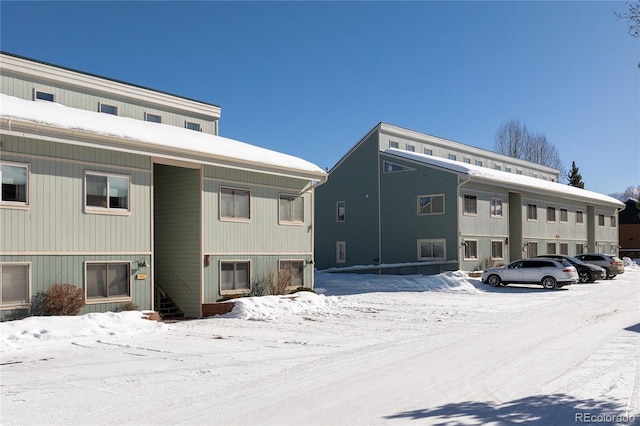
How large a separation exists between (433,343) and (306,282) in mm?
11079

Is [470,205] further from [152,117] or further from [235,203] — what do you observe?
[152,117]

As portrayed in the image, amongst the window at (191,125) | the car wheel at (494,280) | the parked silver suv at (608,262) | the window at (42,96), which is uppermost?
the window at (42,96)

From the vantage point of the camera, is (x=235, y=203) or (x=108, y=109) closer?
(x=235, y=203)

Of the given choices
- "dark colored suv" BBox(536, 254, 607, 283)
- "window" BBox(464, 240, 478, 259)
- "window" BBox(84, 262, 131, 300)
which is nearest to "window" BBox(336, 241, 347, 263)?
"window" BBox(464, 240, 478, 259)

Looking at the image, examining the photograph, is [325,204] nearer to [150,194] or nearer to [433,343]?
[150,194]

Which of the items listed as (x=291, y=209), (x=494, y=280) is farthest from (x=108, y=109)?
(x=494, y=280)

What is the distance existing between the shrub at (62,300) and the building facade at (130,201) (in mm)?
264

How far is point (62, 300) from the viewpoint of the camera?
52.5 feet

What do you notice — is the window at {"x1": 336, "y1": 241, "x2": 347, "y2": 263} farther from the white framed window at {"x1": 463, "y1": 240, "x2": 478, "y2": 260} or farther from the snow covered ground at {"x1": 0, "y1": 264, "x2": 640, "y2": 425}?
the snow covered ground at {"x1": 0, "y1": 264, "x2": 640, "y2": 425}

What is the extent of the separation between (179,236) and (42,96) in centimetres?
796

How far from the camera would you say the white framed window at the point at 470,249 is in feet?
113

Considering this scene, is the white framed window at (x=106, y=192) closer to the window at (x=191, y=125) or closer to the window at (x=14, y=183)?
the window at (x=14, y=183)

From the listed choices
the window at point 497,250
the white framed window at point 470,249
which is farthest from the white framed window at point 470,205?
the window at point 497,250

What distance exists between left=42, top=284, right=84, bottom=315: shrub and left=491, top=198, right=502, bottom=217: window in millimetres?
26634
